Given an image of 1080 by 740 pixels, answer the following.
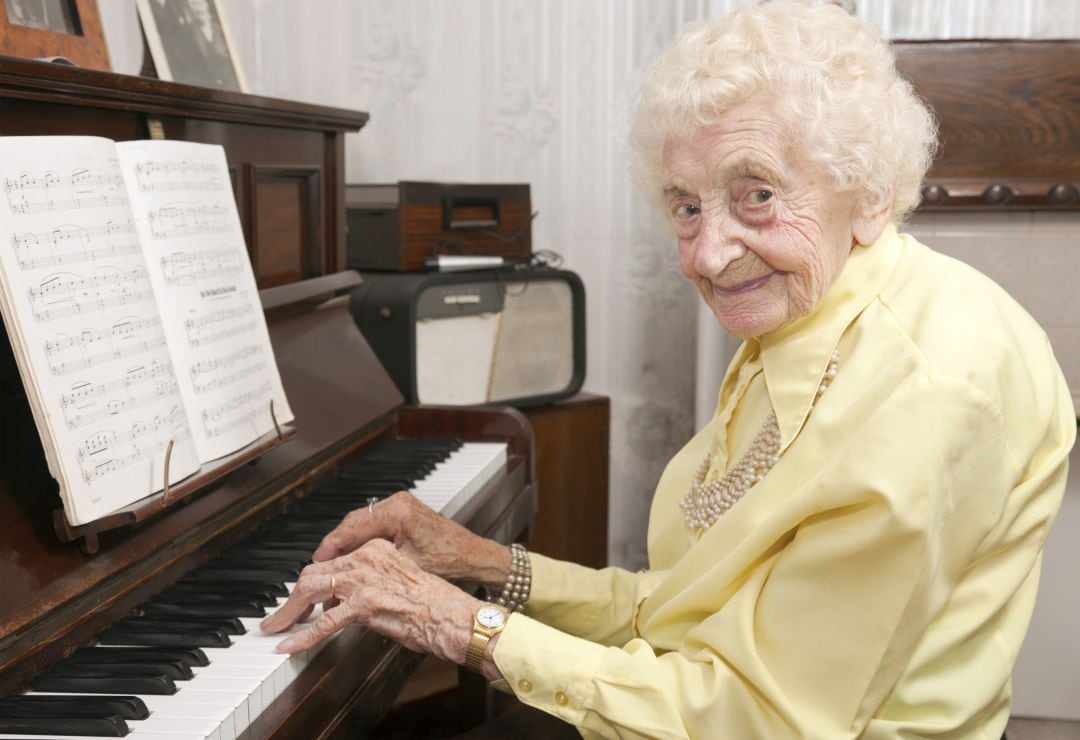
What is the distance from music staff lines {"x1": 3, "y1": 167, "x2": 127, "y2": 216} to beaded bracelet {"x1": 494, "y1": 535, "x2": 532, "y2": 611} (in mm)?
731

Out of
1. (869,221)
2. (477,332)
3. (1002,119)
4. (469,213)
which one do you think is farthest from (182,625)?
(1002,119)

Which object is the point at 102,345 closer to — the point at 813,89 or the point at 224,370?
the point at 224,370

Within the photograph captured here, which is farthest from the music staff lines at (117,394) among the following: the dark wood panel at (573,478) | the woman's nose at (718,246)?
the dark wood panel at (573,478)

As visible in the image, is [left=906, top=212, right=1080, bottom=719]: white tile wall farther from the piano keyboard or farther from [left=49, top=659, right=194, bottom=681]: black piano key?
[left=49, top=659, right=194, bottom=681]: black piano key

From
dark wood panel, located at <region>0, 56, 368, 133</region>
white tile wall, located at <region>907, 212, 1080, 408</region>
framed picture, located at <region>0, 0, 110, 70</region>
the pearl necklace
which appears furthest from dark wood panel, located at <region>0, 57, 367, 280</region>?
white tile wall, located at <region>907, 212, 1080, 408</region>

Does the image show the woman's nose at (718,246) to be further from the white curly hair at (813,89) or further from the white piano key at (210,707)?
the white piano key at (210,707)

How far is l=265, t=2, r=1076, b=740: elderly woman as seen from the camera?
120cm

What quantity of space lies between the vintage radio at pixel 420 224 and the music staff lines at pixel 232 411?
1.12 meters

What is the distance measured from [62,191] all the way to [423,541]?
0.65 metres

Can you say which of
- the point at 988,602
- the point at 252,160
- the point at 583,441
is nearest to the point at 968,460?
the point at 988,602

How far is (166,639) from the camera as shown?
4.22ft

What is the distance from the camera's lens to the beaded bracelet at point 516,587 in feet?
5.49

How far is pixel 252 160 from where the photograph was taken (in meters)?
1.98

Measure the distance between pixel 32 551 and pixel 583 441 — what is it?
1947 mm
